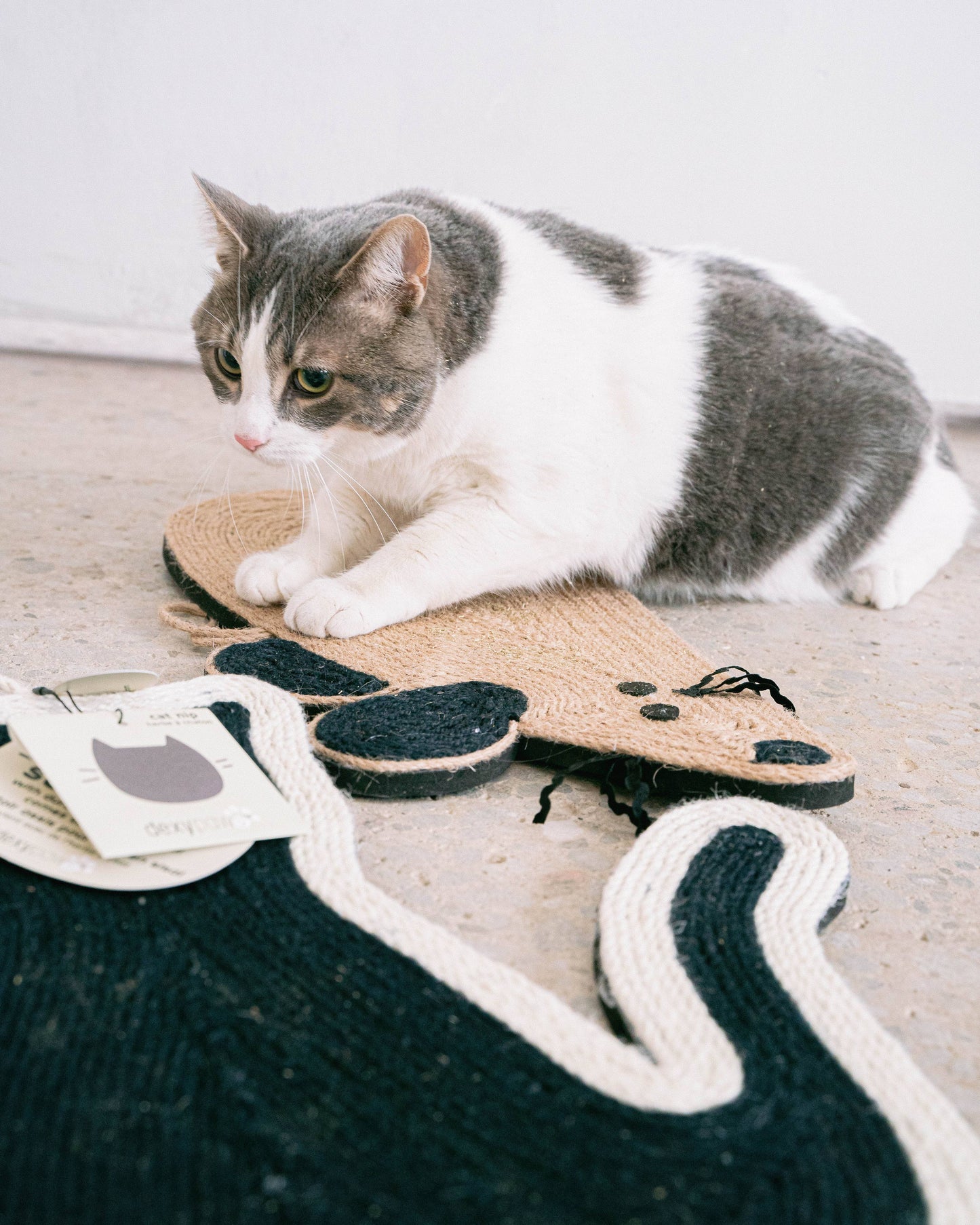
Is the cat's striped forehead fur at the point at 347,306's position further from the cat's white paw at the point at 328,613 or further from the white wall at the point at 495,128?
the white wall at the point at 495,128

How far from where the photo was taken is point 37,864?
71 cm

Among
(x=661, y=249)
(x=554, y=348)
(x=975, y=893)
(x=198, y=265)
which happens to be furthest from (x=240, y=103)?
(x=975, y=893)

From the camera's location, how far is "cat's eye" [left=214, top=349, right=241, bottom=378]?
3.92ft

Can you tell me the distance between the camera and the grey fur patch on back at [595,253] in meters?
1.37

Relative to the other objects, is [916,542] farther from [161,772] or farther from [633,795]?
[161,772]

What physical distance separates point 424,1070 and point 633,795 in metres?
0.41

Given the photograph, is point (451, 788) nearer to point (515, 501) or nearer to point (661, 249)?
point (515, 501)

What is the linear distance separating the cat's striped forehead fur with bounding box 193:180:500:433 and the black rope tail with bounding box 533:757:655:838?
0.48 metres

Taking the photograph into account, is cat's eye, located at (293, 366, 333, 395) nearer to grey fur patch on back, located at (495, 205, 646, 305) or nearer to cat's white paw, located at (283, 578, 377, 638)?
cat's white paw, located at (283, 578, 377, 638)

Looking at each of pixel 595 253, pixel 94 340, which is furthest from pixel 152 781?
pixel 94 340

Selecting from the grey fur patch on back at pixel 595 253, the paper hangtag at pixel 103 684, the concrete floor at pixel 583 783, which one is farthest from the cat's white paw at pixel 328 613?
the grey fur patch on back at pixel 595 253

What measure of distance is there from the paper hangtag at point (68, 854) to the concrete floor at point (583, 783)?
15 cm

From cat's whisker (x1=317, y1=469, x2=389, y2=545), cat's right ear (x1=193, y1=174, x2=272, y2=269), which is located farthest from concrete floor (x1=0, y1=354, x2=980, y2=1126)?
cat's right ear (x1=193, y1=174, x2=272, y2=269)

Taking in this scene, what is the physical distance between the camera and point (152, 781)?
806 millimetres
